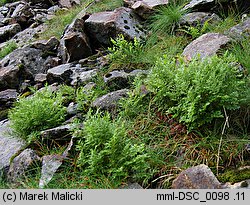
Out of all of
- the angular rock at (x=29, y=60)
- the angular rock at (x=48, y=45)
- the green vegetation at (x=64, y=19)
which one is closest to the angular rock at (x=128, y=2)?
the green vegetation at (x=64, y=19)

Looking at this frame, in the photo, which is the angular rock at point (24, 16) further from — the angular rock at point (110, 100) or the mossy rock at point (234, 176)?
the mossy rock at point (234, 176)

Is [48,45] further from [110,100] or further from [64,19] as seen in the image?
[110,100]

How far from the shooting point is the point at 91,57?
6.16 m

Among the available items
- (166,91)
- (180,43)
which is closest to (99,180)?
(166,91)

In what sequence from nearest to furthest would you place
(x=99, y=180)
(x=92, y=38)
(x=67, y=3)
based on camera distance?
(x=99, y=180)
(x=92, y=38)
(x=67, y=3)

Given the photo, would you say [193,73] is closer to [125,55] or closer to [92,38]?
[125,55]

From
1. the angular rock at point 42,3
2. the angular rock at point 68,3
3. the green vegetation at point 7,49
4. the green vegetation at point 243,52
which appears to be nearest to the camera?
the green vegetation at point 243,52

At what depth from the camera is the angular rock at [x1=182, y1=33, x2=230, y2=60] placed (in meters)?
4.70

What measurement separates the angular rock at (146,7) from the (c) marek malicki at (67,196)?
4.58 m

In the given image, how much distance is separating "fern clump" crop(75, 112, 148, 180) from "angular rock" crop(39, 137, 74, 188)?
276 mm

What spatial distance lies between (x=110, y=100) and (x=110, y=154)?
1222mm

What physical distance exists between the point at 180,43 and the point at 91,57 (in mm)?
1592

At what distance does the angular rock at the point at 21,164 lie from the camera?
150 inches

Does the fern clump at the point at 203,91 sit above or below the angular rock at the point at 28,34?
above
